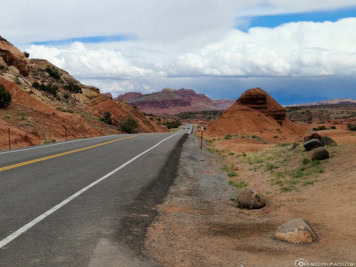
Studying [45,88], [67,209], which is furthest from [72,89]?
[67,209]

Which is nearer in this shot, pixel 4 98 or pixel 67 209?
pixel 67 209

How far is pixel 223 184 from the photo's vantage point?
12.5 m

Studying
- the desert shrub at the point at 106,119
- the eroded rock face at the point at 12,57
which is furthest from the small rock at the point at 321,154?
the eroded rock face at the point at 12,57

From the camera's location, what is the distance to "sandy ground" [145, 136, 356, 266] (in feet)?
16.6

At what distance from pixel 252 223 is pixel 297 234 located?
1671 mm

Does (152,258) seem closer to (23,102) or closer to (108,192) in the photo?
(108,192)

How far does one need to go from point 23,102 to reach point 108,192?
102 feet

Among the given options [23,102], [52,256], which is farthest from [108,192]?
[23,102]

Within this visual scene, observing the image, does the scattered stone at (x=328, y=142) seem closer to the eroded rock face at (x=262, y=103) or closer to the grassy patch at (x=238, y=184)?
the grassy patch at (x=238, y=184)

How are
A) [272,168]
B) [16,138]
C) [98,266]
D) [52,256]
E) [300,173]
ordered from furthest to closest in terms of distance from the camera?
1. [16,138]
2. [272,168]
3. [300,173]
4. [52,256]
5. [98,266]

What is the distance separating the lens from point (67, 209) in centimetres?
725

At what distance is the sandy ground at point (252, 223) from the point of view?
5.06 metres

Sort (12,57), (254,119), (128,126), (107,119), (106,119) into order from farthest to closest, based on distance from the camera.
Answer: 1. (107,119)
2. (106,119)
3. (128,126)
4. (254,119)
5. (12,57)

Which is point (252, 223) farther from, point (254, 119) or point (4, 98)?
point (254, 119)
